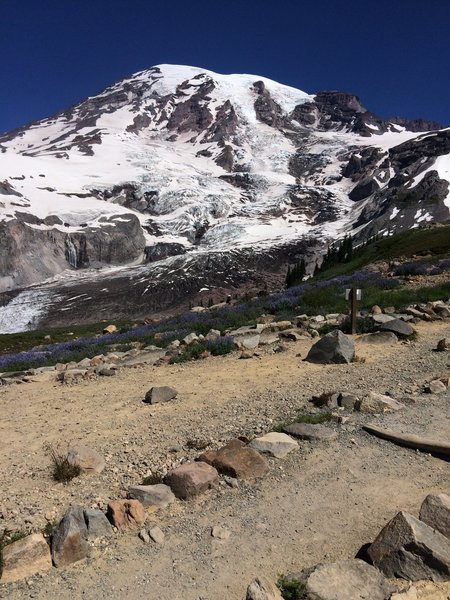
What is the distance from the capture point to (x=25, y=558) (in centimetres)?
507

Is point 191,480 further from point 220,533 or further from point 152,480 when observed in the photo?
point 220,533

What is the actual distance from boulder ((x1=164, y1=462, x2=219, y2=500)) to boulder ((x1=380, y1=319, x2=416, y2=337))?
28.4 feet

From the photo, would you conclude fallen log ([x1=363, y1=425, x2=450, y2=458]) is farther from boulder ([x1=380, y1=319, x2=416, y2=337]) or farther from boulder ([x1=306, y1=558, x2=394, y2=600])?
boulder ([x1=380, y1=319, x2=416, y2=337])

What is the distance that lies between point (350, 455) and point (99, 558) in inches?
142

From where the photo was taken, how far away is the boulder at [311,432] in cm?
737

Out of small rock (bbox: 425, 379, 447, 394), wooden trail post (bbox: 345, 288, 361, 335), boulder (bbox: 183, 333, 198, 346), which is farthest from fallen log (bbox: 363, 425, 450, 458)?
boulder (bbox: 183, 333, 198, 346)

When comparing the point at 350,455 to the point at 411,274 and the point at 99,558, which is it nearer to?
the point at 99,558

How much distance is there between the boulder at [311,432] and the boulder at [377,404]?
110 centimetres

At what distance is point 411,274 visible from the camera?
25.9m

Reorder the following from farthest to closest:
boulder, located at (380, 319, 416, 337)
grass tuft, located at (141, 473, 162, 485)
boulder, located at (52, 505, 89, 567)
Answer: boulder, located at (380, 319, 416, 337)
grass tuft, located at (141, 473, 162, 485)
boulder, located at (52, 505, 89, 567)

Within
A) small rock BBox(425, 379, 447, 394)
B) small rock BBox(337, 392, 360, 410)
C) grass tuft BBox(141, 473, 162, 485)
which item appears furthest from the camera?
small rock BBox(425, 379, 447, 394)

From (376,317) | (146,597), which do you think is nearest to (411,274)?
(376,317)

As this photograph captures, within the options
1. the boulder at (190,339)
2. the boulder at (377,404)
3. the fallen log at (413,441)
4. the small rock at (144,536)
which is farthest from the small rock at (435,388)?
the boulder at (190,339)

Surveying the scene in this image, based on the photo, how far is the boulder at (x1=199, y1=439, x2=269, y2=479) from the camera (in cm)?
656
